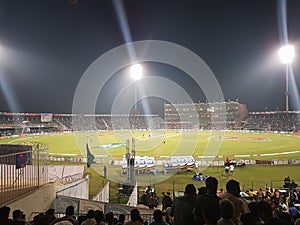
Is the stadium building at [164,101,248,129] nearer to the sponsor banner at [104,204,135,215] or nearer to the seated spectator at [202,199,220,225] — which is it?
the sponsor banner at [104,204,135,215]

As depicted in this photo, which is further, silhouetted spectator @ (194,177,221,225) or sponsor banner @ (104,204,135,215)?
sponsor banner @ (104,204,135,215)

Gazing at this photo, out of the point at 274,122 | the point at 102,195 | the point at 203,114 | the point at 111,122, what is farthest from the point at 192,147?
the point at 203,114

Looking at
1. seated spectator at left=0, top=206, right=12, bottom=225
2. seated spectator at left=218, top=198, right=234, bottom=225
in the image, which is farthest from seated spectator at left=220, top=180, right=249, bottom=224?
Result: seated spectator at left=0, top=206, right=12, bottom=225

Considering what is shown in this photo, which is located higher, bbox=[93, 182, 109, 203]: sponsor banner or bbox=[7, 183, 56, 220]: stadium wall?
bbox=[7, 183, 56, 220]: stadium wall

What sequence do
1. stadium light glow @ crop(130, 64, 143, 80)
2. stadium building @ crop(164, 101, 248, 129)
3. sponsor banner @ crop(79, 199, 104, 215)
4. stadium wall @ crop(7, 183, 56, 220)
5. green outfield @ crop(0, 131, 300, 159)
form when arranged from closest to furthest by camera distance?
1. stadium wall @ crop(7, 183, 56, 220)
2. sponsor banner @ crop(79, 199, 104, 215)
3. green outfield @ crop(0, 131, 300, 159)
4. stadium light glow @ crop(130, 64, 143, 80)
5. stadium building @ crop(164, 101, 248, 129)

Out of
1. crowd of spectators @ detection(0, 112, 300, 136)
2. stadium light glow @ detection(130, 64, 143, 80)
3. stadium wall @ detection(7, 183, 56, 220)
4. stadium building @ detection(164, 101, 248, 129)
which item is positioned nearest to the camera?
stadium wall @ detection(7, 183, 56, 220)

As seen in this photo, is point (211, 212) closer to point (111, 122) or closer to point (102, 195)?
point (102, 195)

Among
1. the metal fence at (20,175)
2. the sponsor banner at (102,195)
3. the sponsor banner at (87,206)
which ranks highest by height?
the metal fence at (20,175)

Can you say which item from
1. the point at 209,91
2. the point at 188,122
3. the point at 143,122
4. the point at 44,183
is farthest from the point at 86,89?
the point at 44,183

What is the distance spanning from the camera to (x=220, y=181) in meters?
23.6

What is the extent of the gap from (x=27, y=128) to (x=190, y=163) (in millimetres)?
81584

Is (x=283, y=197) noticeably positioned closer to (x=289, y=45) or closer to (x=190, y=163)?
(x=190, y=163)

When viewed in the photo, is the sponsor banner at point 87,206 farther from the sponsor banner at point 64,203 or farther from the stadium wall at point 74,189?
the stadium wall at point 74,189

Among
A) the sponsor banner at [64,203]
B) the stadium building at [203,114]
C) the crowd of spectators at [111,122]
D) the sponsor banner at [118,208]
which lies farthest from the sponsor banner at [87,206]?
the stadium building at [203,114]
